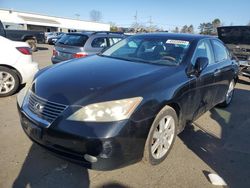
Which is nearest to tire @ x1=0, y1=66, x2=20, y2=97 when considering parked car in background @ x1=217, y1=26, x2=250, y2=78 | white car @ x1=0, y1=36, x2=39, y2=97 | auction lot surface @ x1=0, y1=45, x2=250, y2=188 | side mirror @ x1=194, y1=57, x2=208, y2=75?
white car @ x1=0, y1=36, x2=39, y2=97

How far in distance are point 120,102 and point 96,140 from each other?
0.47 m

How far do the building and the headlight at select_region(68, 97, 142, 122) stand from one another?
141 feet

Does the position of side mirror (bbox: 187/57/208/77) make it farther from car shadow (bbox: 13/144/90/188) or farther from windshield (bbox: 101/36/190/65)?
car shadow (bbox: 13/144/90/188)

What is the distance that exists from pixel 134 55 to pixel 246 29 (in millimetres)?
7309

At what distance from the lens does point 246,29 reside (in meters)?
9.88

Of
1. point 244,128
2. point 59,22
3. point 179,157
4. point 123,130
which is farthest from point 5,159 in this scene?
point 59,22

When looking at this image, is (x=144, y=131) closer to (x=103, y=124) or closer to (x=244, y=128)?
(x=103, y=124)

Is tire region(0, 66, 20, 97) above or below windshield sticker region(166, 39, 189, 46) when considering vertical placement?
below

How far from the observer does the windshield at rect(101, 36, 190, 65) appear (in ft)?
13.1

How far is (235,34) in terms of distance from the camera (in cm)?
1019

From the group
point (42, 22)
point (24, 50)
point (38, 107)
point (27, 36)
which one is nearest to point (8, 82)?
point (24, 50)

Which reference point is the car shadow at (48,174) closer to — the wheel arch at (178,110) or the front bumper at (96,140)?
the front bumper at (96,140)

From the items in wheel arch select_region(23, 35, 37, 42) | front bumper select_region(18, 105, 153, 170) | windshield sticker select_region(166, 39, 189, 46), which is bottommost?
wheel arch select_region(23, 35, 37, 42)

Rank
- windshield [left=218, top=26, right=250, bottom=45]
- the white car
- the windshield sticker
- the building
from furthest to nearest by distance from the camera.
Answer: the building → windshield [left=218, top=26, right=250, bottom=45] → the white car → the windshield sticker
